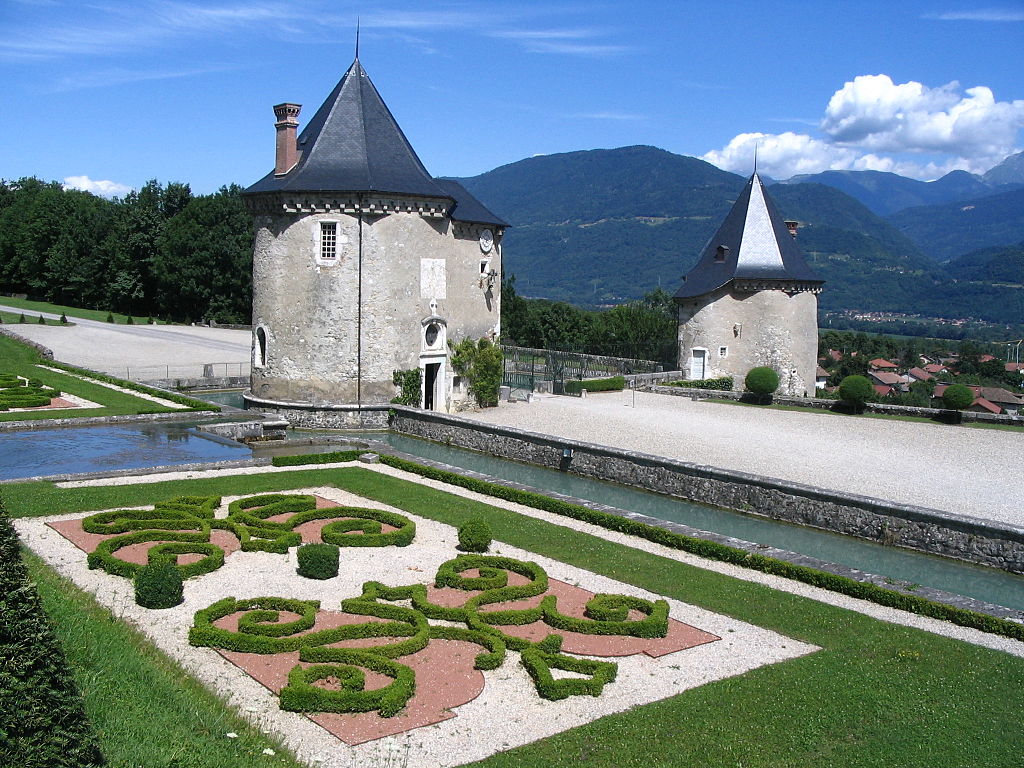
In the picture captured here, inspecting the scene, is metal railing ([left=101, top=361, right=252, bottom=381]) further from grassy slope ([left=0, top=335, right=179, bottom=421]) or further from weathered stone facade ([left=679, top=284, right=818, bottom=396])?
weathered stone facade ([left=679, top=284, right=818, bottom=396])

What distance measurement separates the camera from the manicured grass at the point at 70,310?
60094 mm

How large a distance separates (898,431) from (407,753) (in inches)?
896

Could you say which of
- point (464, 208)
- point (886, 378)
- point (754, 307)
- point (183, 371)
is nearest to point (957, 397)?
point (754, 307)

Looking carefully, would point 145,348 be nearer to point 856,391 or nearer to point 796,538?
point 856,391

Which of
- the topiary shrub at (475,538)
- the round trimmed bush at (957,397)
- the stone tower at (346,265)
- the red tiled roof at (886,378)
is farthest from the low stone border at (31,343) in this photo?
the red tiled roof at (886,378)

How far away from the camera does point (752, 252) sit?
1550 inches

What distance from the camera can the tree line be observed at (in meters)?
59.3

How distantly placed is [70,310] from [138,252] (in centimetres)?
622

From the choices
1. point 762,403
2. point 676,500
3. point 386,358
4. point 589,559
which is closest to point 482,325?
point 386,358

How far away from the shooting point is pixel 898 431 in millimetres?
26516

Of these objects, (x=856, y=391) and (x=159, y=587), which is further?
(x=856, y=391)

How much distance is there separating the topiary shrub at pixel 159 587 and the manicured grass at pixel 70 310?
52.3m

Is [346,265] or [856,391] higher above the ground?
[346,265]

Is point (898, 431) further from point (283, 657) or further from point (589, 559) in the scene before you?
point (283, 657)
